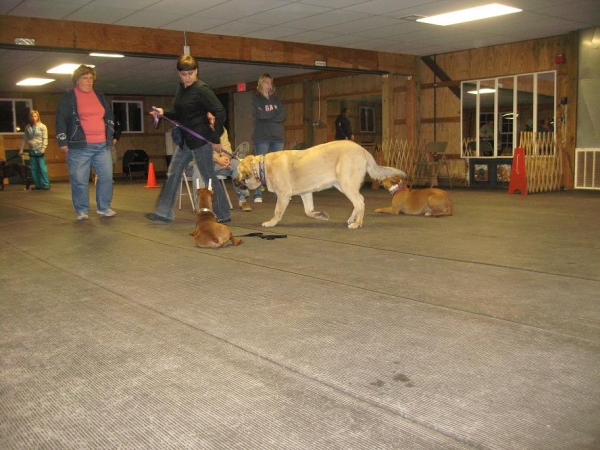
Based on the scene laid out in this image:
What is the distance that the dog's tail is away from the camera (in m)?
6.00

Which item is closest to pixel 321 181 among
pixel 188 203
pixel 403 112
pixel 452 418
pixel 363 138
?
pixel 188 203

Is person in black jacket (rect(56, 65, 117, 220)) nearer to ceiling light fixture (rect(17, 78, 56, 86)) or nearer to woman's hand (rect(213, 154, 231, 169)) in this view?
woman's hand (rect(213, 154, 231, 169))

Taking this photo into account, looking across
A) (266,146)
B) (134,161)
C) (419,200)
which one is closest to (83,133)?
(266,146)

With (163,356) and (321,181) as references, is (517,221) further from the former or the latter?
(163,356)

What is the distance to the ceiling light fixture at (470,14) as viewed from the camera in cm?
910

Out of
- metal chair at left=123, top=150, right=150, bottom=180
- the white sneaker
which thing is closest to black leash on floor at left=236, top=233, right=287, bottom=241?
the white sneaker

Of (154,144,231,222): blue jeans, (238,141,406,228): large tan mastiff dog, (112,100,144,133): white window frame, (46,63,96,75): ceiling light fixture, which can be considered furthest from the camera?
(112,100,144,133): white window frame

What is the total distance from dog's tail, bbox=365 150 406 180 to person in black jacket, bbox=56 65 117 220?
10.9ft

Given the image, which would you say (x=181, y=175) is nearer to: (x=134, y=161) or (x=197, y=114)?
(x=197, y=114)

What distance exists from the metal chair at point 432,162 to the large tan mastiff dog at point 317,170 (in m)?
7.52

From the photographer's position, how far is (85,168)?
23.0 feet

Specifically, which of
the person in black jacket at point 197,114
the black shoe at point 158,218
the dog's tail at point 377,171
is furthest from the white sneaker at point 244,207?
the dog's tail at point 377,171

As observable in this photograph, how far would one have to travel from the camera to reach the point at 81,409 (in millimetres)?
1856

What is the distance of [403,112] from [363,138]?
6.26 meters
